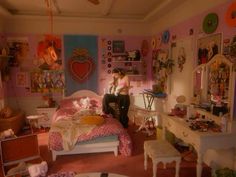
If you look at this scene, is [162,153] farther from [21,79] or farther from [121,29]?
[21,79]

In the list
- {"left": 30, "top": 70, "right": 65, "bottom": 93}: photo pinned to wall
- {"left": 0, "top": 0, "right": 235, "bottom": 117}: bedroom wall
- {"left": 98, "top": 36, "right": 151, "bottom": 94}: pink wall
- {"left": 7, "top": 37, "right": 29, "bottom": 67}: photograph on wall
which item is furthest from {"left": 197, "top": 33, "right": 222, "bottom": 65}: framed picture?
{"left": 7, "top": 37, "right": 29, "bottom": 67}: photograph on wall

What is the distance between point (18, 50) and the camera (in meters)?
5.41

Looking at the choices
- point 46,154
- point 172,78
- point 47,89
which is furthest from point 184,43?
point 47,89

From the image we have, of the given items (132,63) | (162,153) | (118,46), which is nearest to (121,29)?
(118,46)

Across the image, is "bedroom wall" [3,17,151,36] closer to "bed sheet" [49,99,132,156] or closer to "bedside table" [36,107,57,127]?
"bedside table" [36,107,57,127]

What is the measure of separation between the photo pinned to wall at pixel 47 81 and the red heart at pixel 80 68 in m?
0.32

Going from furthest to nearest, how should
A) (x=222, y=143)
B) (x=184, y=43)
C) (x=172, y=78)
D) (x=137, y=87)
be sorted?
(x=137, y=87) → (x=172, y=78) → (x=184, y=43) → (x=222, y=143)

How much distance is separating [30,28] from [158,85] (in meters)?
3.42

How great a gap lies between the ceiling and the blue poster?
620mm

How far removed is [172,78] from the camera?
4.63 m

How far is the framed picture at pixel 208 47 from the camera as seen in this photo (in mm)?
3115

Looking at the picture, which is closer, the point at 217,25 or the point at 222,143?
the point at 222,143

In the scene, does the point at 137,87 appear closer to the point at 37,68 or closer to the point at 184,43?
the point at 184,43

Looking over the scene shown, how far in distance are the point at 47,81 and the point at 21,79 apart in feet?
2.06
